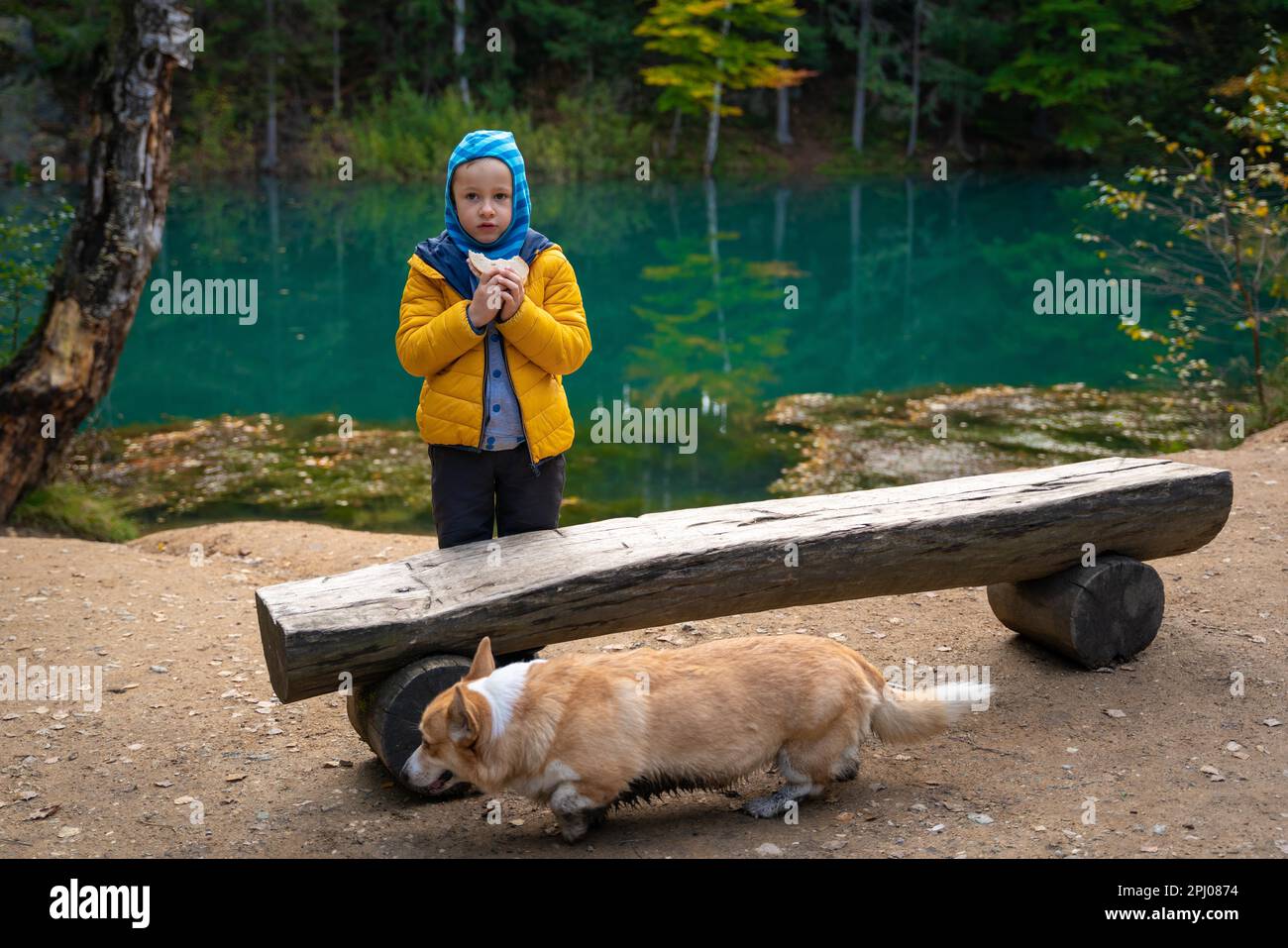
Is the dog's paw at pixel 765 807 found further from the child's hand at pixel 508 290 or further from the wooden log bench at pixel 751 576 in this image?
the child's hand at pixel 508 290

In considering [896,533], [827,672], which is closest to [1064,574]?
[896,533]

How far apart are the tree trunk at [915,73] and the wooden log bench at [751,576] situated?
2953cm

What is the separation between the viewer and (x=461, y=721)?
3.78 metres

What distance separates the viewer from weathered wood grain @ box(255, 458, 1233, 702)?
4234 millimetres

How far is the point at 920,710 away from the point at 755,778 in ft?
2.49

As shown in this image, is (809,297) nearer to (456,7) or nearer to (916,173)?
(916,173)

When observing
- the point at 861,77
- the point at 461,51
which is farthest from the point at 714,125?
the point at 461,51

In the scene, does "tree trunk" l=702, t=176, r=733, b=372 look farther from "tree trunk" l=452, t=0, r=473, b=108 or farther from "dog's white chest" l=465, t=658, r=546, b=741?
"dog's white chest" l=465, t=658, r=546, b=741

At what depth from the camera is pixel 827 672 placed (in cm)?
418

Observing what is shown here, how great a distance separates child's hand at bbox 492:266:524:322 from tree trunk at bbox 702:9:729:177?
2799 centimetres

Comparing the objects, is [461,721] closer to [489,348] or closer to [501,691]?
[501,691]

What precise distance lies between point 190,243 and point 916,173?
1994 centimetres

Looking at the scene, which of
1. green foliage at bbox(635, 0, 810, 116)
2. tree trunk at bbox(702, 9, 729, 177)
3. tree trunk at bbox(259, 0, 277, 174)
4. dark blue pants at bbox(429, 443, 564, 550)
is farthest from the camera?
tree trunk at bbox(702, 9, 729, 177)

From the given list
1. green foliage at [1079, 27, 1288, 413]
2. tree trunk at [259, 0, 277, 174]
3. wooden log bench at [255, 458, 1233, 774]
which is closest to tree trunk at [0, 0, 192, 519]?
wooden log bench at [255, 458, 1233, 774]
